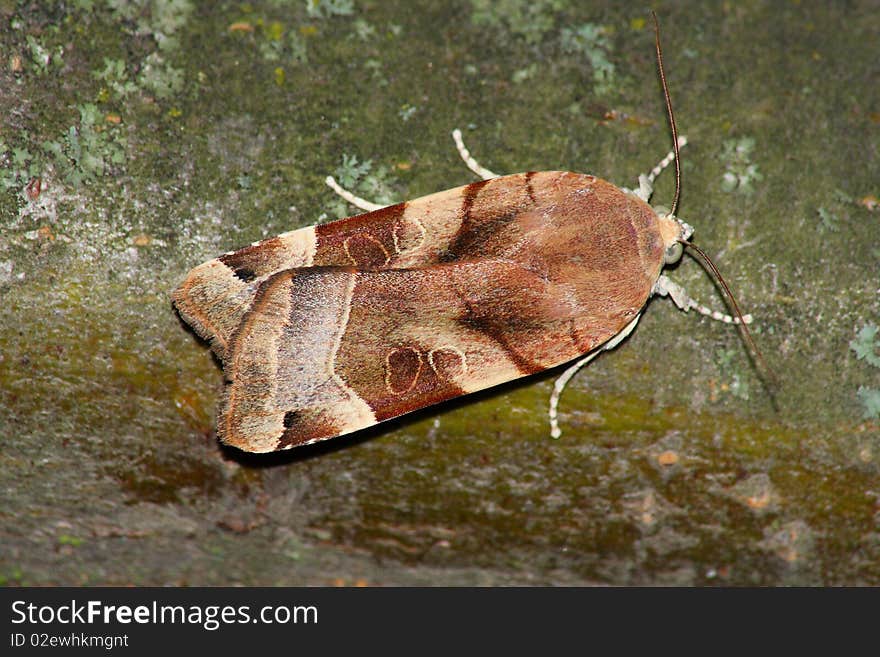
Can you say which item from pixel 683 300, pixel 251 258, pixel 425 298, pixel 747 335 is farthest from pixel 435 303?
pixel 747 335

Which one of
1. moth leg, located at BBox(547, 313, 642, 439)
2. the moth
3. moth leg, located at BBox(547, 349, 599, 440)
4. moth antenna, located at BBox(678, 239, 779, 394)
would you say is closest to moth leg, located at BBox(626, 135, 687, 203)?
the moth

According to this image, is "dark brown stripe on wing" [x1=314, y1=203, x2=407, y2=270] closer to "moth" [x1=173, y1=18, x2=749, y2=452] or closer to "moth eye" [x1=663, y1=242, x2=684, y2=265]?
"moth" [x1=173, y1=18, x2=749, y2=452]

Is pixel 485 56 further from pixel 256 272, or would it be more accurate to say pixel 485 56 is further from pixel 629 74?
pixel 256 272

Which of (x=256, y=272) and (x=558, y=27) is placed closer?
(x=256, y=272)

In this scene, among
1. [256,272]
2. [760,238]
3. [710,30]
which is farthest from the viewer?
[710,30]

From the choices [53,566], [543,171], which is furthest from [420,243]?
[53,566]
